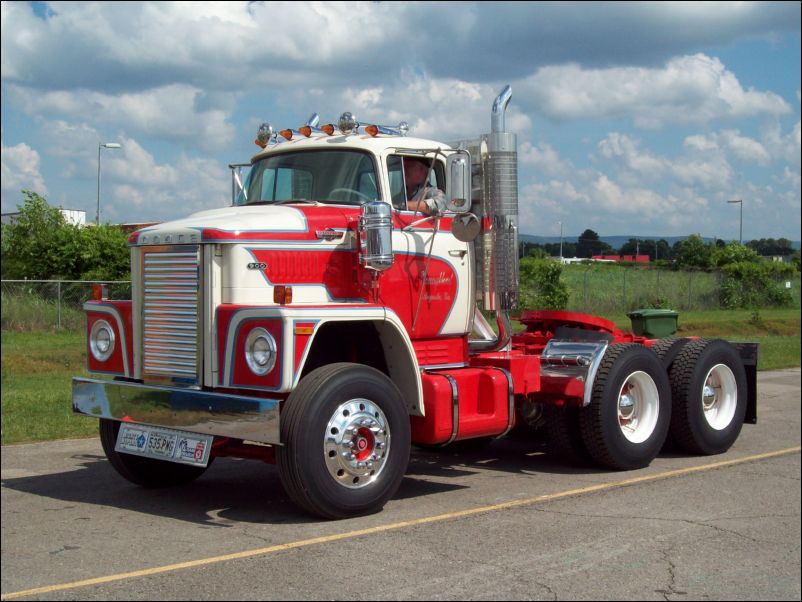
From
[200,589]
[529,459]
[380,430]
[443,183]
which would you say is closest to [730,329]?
[529,459]

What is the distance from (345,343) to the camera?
8.35 meters

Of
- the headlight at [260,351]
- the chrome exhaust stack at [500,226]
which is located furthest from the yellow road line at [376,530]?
the chrome exhaust stack at [500,226]

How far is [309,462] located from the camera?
710cm

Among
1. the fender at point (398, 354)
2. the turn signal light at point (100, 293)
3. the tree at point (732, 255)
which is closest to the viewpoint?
the fender at point (398, 354)

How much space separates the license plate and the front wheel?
629mm

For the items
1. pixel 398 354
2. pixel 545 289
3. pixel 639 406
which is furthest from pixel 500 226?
pixel 545 289

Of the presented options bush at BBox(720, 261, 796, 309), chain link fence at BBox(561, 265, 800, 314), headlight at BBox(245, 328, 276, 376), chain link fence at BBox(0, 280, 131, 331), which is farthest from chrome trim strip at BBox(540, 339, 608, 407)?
chain link fence at BBox(0, 280, 131, 331)

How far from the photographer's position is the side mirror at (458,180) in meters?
8.25

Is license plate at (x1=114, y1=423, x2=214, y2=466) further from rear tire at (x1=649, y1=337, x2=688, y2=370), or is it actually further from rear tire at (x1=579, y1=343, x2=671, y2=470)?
rear tire at (x1=649, y1=337, x2=688, y2=370)

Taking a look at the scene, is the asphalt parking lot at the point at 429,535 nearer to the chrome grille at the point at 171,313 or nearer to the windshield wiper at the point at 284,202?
the chrome grille at the point at 171,313

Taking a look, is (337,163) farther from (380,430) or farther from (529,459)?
(529,459)

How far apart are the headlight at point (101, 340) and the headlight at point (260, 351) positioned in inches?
68.0

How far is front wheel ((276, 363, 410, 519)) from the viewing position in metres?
7.10

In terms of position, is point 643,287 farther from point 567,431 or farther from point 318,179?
point 318,179
